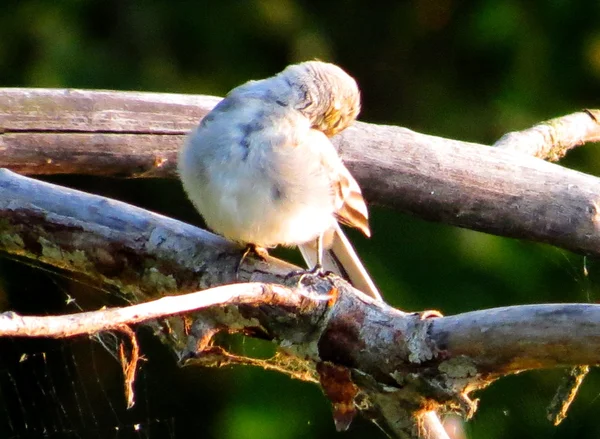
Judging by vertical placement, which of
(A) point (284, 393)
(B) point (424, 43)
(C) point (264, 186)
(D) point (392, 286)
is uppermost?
(C) point (264, 186)

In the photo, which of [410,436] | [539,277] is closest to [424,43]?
[539,277]

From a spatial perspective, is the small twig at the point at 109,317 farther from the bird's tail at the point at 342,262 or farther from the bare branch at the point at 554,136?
the bare branch at the point at 554,136

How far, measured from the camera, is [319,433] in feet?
12.7

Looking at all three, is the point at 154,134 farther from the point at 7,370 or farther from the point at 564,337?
the point at 7,370

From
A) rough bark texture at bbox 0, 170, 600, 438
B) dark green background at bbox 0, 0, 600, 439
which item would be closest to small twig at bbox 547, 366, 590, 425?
rough bark texture at bbox 0, 170, 600, 438

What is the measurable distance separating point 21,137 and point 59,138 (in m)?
0.10

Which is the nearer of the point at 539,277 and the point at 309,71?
the point at 309,71

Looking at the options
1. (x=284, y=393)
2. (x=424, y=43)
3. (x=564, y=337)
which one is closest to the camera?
(x=564, y=337)

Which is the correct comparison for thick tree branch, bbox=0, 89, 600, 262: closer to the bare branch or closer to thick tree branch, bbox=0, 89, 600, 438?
thick tree branch, bbox=0, 89, 600, 438

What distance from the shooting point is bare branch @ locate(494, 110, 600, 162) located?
290 centimetres

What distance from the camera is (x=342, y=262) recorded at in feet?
8.62

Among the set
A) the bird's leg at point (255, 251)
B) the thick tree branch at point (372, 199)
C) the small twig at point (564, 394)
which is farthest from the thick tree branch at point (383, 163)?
the small twig at point (564, 394)

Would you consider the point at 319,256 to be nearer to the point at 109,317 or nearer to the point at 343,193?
the point at 343,193

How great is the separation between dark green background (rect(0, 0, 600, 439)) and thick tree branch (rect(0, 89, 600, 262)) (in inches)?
46.7
